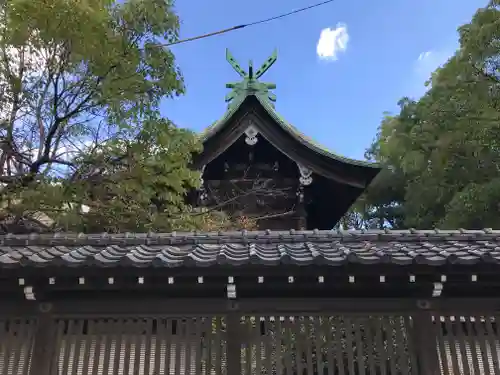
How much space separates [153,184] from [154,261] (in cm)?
365

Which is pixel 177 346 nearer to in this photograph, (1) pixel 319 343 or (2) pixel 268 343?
(2) pixel 268 343

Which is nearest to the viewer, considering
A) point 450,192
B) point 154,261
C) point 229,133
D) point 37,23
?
point 154,261

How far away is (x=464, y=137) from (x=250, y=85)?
599 cm

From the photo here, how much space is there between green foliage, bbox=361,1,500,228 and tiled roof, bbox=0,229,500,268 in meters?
8.26

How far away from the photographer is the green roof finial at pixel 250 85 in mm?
11789

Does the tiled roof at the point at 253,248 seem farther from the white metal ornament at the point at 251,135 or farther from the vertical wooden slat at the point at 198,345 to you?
the white metal ornament at the point at 251,135

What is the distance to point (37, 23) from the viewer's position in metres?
7.18

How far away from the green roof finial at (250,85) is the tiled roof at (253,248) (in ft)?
19.4

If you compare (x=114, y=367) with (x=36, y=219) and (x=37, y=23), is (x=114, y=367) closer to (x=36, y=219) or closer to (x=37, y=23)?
(x=36, y=219)

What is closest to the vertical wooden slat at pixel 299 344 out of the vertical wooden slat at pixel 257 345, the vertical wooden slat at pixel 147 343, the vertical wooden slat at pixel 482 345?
the vertical wooden slat at pixel 257 345

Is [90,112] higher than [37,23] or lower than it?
lower

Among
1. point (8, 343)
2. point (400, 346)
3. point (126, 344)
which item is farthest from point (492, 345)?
point (8, 343)

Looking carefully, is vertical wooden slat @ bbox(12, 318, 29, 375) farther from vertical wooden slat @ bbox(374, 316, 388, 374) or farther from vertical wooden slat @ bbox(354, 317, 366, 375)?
vertical wooden slat @ bbox(374, 316, 388, 374)

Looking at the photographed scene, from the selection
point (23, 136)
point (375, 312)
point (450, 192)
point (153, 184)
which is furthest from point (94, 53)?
point (450, 192)
